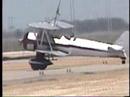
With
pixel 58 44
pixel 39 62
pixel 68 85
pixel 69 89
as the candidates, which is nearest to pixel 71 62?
pixel 58 44

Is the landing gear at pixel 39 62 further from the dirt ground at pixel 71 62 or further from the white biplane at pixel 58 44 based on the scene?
the dirt ground at pixel 71 62

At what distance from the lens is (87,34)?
22469mm

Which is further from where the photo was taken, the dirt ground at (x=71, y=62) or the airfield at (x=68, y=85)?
the dirt ground at (x=71, y=62)

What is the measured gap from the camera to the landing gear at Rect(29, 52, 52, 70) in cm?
2043

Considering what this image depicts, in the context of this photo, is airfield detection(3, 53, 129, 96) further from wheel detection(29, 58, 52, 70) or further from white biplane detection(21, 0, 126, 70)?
white biplane detection(21, 0, 126, 70)

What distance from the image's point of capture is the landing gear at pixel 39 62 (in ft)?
67.0

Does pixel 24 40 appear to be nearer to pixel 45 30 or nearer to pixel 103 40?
pixel 45 30

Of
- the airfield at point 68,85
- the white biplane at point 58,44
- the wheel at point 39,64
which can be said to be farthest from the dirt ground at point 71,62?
the airfield at point 68,85

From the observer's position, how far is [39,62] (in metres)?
21.2

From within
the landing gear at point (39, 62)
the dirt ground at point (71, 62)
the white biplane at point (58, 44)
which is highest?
the white biplane at point (58, 44)

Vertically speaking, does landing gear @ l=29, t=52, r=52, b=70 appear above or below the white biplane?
below

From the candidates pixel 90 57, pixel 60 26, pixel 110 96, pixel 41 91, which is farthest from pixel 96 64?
pixel 110 96

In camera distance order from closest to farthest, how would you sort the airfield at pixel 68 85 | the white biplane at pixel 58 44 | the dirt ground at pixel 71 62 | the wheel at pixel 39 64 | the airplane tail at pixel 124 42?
the airfield at pixel 68 85, the wheel at pixel 39 64, the airplane tail at pixel 124 42, the white biplane at pixel 58 44, the dirt ground at pixel 71 62

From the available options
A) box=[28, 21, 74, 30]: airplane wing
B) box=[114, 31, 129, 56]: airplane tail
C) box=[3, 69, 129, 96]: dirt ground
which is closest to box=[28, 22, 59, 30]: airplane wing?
box=[28, 21, 74, 30]: airplane wing
